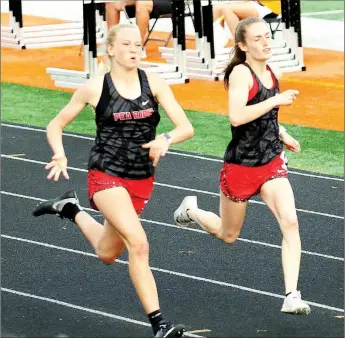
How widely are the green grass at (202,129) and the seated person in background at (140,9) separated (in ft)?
6.02

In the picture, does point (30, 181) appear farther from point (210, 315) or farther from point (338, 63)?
point (338, 63)

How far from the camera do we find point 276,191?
7270mm

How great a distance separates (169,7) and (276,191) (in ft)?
34.0

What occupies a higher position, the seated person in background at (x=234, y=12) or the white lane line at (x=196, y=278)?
→ the seated person in background at (x=234, y=12)

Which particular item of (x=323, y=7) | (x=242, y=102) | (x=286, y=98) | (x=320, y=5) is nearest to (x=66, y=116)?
(x=242, y=102)

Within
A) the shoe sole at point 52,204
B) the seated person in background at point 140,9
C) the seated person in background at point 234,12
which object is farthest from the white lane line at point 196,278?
the seated person in background at point 140,9

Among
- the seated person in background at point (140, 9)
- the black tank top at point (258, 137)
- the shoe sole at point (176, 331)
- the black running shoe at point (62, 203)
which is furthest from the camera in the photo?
the seated person in background at point (140, 9)

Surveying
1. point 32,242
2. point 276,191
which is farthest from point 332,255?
point 32,242

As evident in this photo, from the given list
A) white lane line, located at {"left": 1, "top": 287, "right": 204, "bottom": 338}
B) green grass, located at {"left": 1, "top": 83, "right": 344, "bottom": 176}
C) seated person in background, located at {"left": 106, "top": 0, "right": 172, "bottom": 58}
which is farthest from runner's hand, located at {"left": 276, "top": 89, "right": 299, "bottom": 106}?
seated person in background, located at {"left": 106, "top": 0, "right": 172, "bottom": 58}

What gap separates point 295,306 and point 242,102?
4.22 ft

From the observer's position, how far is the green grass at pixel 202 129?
474 inches

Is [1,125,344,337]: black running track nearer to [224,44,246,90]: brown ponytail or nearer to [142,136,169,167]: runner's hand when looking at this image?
[142,136,169,167]: runner's hand

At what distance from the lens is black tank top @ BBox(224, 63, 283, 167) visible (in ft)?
24.2

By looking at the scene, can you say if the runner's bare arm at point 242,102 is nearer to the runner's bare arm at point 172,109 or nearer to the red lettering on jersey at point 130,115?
the runner's bare arm at point 172,109
